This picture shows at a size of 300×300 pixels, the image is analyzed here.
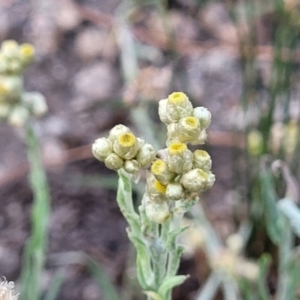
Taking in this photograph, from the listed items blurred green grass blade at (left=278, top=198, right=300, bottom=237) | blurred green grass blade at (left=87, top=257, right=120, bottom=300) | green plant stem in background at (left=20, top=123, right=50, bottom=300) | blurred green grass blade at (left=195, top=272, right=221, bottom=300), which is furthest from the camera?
blurred green grass blade at (left=195, top=272, right=221, bottom=300)

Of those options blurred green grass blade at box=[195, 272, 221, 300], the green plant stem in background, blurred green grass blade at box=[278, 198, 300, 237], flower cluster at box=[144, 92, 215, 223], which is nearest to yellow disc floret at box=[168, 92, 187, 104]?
flower cluster at box=[144, 92, 215, 223]

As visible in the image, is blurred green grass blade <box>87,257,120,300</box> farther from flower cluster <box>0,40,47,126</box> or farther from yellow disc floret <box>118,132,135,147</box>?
yellow disc floret <box>118,132,135,147</box>

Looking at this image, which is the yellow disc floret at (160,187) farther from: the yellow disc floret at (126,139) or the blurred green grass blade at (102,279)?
the blurred green grass blade at (102,279)

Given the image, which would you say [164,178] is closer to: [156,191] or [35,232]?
[156,191]

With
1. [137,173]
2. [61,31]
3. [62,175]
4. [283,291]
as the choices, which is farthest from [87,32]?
[137,173]

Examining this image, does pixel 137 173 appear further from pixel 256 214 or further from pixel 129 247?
pixel 129 247

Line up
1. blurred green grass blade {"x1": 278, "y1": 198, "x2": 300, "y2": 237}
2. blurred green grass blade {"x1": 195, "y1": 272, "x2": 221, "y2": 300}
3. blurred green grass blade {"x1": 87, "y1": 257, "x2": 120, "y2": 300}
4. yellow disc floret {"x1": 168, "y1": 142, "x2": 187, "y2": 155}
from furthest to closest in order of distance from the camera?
1. blurred green grass blade {"x1": 195, "y1": 272, "x2": 221, "y2": 300}
2. blurred green grass blade {"x1": 87, "y1": 257, "x2": 120, "y2": 300}
3. blurred green grass blade {"x1": 278, "y1": 198, "x2": 300, "y2": 237}
4. yellow disc floret {"x1": 168, "y1": 142, "x2": 187, "y2": 155}

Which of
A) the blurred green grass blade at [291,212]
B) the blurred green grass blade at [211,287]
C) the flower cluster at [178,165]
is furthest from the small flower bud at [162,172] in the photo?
the blurred green grass blade at [211,287]

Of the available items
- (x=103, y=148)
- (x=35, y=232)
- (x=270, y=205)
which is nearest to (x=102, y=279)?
(x=35, y=232)
